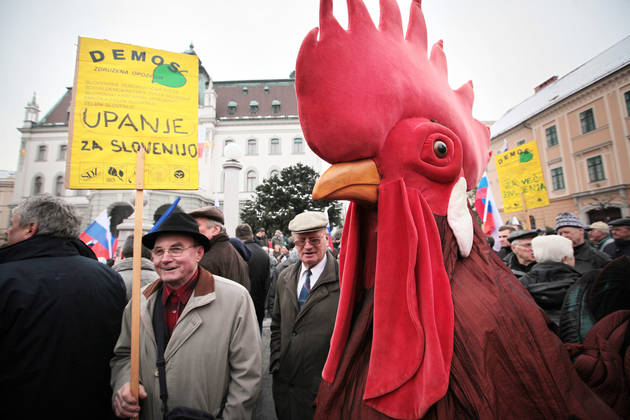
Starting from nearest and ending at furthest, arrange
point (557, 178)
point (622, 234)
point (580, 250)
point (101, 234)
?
point (580, 250), point (622, 234), point (101, 234), point (557, 178)

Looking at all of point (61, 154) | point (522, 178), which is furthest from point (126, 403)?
point (61, 154)

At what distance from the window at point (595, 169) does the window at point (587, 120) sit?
2.00 m

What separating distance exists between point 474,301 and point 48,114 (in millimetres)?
54888

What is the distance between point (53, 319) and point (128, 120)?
4.69ft

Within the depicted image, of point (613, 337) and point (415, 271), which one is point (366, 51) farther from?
point (613, 337)

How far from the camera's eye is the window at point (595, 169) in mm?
20578

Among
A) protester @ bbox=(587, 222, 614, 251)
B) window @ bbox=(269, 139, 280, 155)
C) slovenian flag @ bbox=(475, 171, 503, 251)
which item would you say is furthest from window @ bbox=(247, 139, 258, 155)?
protester @ bbox=(587, 222, 614, 251)

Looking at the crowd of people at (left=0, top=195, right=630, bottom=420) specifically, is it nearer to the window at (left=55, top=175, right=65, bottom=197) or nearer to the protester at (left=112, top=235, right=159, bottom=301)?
the protester at (left=112, top=235, right=159, bottom=301)

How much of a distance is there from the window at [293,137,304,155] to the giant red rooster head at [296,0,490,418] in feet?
125

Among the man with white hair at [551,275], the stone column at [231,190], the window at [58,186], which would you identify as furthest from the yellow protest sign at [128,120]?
the window at [58,186]

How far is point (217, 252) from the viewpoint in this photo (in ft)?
11.3

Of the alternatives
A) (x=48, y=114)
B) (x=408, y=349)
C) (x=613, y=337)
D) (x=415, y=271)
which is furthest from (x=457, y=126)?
(x=48, y=114)

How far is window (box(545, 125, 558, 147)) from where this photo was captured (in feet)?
77.0

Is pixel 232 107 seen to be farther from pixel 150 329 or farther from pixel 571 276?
pixel 571 276
